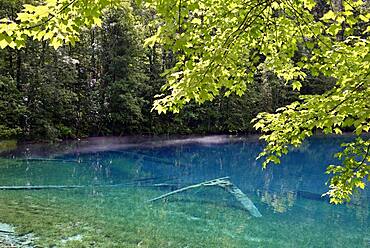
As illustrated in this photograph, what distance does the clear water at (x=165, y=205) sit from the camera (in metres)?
7.79

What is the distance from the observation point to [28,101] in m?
18.8

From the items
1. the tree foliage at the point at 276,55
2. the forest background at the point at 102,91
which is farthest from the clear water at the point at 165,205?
the tree foliage at the point at 276,55

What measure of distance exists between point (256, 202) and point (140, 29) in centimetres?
1721

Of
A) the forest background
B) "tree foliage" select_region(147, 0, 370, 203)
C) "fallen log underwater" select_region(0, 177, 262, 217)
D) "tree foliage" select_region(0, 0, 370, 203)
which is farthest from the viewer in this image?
the forest background

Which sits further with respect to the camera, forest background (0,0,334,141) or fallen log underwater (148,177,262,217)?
forest background (0,0,334,141)

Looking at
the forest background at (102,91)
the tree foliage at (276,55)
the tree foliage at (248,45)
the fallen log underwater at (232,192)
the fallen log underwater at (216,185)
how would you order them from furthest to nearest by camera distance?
the forest background at (102,91)
the fallen log underwater at (216,185)
the fallen log underwater at (232,192)
the tree foliage at (276,55)
the tree foliage at (248,45)

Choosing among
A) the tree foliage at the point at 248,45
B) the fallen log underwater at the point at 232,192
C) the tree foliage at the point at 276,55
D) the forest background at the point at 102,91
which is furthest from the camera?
the forest background at the point at 102,91

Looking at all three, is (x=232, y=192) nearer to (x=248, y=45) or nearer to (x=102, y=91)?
(x=248, y=45)

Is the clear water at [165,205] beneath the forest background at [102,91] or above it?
beneath

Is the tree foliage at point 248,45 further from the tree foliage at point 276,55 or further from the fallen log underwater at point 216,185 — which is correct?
the fallen log underwater at point 216,185

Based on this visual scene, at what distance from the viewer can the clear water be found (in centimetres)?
779

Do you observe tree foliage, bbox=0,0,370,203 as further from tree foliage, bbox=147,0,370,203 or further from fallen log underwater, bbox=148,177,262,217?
fallen log underwater, bbox=148,177,262,217

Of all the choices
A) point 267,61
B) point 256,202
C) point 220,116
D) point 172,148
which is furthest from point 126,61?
point 267,61

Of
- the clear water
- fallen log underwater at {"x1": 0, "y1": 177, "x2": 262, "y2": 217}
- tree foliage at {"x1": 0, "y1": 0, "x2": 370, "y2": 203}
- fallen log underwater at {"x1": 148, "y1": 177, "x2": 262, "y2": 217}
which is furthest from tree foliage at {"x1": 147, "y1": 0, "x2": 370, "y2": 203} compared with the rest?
fallen log underwater at {"x1": 0, "y1": 177, "x2": 262, "y2": 217}
